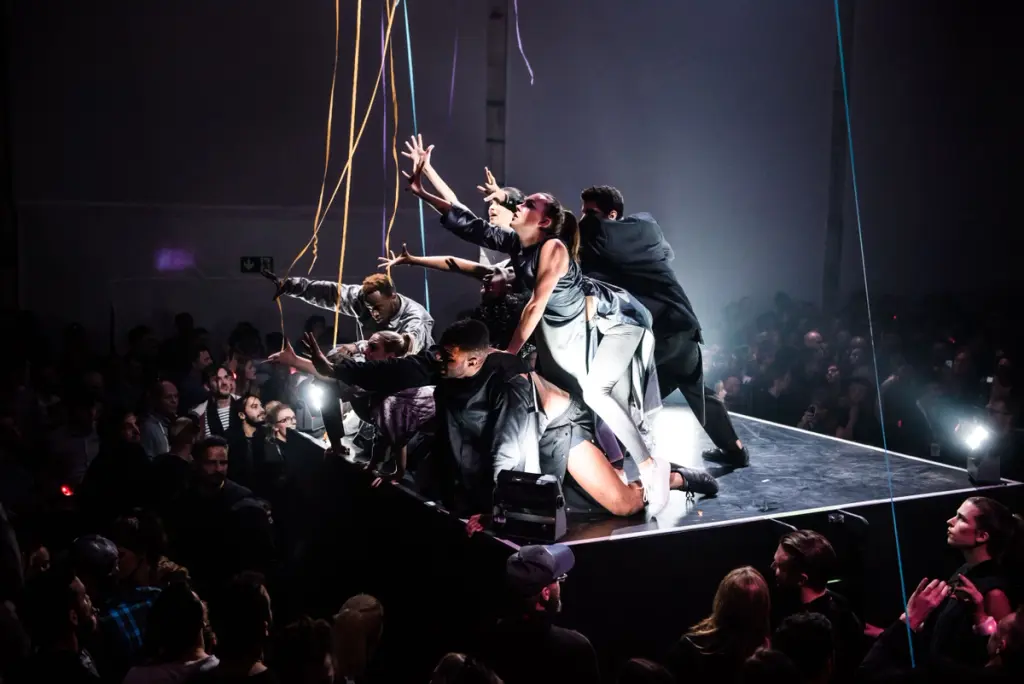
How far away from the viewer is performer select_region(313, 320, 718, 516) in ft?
13.5

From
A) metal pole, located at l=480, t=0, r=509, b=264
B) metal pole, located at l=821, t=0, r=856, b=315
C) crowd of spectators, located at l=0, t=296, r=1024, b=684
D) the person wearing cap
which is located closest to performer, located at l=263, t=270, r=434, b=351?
crowd of spectators, located at l=0, t=296, r=1024, b=684

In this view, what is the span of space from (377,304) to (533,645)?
9.25 ft

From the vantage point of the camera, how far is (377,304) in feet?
17.7

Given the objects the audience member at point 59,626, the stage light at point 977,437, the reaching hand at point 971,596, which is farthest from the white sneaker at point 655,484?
the audience member at point 59,626

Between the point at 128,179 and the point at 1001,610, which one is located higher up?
the point at 128,179

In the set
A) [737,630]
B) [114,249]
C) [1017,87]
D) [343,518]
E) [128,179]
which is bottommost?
[343,518]

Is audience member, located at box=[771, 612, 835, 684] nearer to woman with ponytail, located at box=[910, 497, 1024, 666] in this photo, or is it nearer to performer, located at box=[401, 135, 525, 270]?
woman with ponytail, located at box=[910, 497, 1024, 666]

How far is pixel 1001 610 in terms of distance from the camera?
3.24m

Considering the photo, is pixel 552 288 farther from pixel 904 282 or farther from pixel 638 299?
pixel 904 282

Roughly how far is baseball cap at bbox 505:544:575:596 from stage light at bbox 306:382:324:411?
260 cm

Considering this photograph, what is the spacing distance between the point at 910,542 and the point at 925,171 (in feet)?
23.5

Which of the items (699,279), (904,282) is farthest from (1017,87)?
(699,279)

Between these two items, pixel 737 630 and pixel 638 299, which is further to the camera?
pixel 638 299

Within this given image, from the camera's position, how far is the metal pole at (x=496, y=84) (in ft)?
31.0
